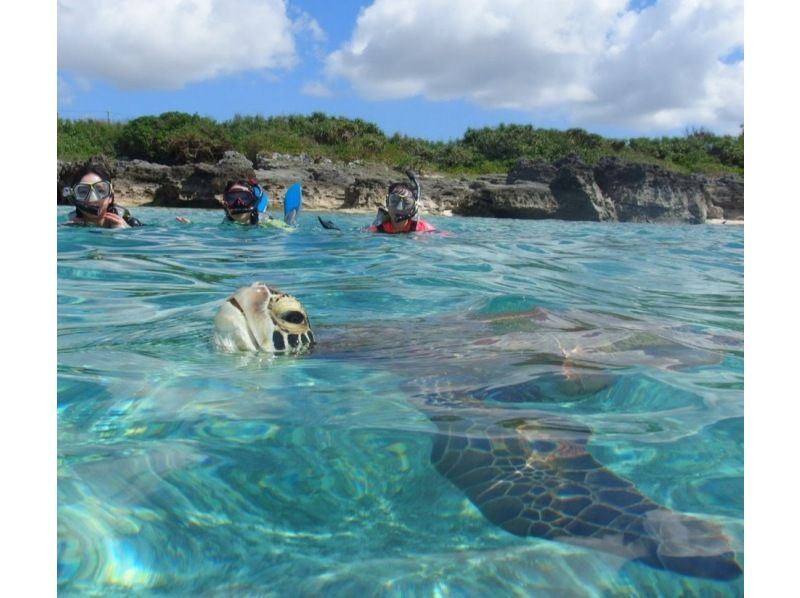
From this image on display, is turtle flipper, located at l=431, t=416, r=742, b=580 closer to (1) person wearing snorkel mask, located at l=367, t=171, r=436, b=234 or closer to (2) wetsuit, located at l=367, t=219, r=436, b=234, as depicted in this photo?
(1) person wearing snorkel mask, located at l=367, t=171, r=436, b=234

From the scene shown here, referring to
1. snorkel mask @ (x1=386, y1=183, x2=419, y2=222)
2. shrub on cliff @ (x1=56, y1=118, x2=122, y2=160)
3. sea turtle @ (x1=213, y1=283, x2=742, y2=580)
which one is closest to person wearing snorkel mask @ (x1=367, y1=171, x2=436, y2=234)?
snorkel mask @ (x1=386, y1=183, x2=419, y2=222)

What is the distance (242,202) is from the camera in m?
9.23

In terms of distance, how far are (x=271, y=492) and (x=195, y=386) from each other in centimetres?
78

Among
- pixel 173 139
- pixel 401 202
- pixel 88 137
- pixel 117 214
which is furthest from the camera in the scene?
pixel 88 137

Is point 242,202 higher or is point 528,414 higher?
point 242,202

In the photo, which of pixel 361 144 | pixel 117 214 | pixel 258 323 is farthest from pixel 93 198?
pixel 361 144

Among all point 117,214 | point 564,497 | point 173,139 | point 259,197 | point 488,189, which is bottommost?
point 564,497

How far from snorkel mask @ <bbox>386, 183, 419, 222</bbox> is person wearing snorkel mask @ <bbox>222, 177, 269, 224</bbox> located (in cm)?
198

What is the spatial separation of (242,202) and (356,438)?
8.03 m

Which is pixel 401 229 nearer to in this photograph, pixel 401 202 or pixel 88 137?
pixel 401 202

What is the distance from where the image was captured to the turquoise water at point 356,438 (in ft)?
3.74

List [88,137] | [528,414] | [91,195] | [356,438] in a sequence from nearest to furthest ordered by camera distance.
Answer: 1. [356,438]
2. [528,414]
3. [91,195]
4. [88,137]
